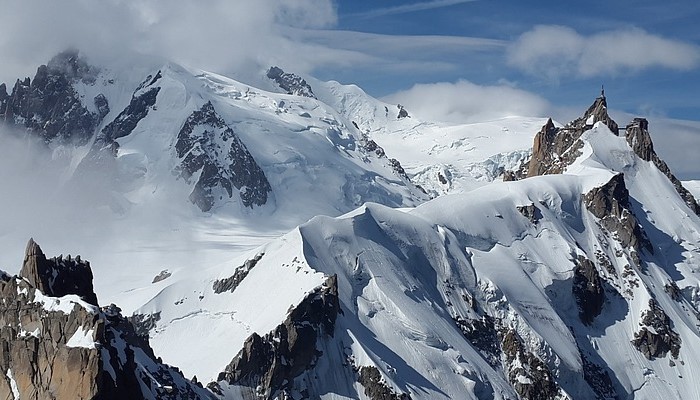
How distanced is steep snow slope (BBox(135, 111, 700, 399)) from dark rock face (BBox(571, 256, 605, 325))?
270 millimetres

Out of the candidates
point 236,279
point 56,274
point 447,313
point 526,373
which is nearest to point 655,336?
point 526,373

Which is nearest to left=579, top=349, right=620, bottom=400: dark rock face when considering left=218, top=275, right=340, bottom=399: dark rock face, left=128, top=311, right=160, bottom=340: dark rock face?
left=218, top=275, right=340, bottom=399: dark rock face

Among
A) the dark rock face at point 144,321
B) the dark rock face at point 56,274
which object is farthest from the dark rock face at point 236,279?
the dark rock face at point 56,274

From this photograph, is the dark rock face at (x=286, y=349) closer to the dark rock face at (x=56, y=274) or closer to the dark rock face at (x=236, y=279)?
the dark rock face at (x=236, y=279)

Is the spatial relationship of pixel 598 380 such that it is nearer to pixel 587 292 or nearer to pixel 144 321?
pixel 587 292

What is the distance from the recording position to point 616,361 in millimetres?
177625

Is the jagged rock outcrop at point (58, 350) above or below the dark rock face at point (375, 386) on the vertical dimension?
above

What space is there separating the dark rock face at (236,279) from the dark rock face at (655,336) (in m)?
79.8

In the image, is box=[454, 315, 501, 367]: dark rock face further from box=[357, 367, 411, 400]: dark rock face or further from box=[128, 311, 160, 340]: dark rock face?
box=[128, 311, 160, 340]: dark rock face

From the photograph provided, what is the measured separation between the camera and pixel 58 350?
79438 millimetres

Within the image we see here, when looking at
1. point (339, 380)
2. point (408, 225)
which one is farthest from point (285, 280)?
point (408, 225)

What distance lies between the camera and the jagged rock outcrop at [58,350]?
254ft

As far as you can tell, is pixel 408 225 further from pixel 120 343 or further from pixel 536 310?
pixel 120 343

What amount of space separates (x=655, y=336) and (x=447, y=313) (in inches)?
1927
